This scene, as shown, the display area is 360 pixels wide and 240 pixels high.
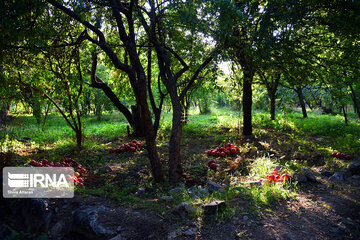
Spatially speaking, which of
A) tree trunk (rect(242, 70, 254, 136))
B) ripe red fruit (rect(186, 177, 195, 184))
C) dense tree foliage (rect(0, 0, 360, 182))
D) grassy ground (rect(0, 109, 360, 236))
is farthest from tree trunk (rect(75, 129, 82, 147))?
tree trunk (rect(242, 70, 254, 136))

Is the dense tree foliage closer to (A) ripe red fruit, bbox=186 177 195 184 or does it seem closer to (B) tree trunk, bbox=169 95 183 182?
(B) tree trunk, bbox=169 95 183 182

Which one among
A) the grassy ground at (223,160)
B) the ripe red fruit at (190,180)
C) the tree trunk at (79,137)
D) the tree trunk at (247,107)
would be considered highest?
the tree trunk at (247,107)

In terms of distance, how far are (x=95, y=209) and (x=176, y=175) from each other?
2341mm

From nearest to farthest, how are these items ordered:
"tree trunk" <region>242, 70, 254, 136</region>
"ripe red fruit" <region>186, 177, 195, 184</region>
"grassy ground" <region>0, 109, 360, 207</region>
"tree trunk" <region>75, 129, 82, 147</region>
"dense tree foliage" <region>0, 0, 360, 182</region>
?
"dense tree foliage" <region>0, 0, 360, 182</region> < "grassy ground" <region>0, 109, 360, 207</region> < "ripe red fruit" <region>186, 177, 195, 184</region> < "tree trunk" <region>75, 129, 82, 147</region> < "tree trunk" <region>242, 70, 254, 136</region>

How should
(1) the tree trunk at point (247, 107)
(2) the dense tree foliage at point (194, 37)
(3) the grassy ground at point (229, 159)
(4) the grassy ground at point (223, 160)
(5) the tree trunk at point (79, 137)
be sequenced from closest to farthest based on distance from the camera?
(2) the dense tree foliage at point (194, 37) → (4) the grassy ground at point (223, 160) → (3) the grassy ground at point (229, 159) → (5) the tree trunk at point (79, 137) → (1) the tree trunk at point (247, 107)

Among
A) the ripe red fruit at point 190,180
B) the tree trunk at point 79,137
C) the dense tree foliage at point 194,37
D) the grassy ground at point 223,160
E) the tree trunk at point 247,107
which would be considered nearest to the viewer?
the dense tree foliage at point 194,37

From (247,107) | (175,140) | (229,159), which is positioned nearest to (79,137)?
(175,140)

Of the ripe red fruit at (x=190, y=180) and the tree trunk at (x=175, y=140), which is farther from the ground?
the tree trunk at (x=175, y=140)

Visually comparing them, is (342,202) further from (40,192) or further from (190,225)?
(40,192)

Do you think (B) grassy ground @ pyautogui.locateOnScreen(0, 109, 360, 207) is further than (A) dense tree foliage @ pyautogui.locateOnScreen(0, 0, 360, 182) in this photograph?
Yes

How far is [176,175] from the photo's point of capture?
5137 mm

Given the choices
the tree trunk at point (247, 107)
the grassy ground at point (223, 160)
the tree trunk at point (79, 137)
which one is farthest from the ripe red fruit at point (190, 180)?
the tree trunk at point (247, 107)

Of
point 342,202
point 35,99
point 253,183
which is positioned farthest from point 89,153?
point 342,202

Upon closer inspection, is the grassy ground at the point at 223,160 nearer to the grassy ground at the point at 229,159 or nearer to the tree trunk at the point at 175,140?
the grassy ground at the point at 229,159
